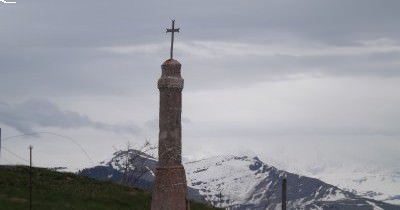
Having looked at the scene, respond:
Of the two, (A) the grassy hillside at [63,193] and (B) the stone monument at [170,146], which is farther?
(A) the grassy hillside at [63,193]

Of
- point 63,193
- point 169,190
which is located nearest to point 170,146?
point 169,190

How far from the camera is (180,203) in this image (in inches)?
1069

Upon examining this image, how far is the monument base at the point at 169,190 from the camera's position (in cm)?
2702

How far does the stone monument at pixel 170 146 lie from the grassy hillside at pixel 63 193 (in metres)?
13.3

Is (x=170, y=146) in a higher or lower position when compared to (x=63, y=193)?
higher

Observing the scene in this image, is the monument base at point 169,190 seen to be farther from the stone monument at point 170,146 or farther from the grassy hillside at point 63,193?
the grassy hillside at point 63,193

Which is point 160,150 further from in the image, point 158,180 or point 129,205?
point 129,205

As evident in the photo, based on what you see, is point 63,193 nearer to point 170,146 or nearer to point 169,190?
point 170,146

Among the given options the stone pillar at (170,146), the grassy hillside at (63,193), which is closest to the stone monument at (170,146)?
the stone pillar at (170,146)

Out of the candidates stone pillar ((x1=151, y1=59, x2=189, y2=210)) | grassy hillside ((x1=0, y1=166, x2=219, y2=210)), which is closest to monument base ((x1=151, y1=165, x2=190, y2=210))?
stone pillar ((x1=151, y1=59, x2=189, y2=210))

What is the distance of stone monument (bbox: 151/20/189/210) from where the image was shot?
27.1m

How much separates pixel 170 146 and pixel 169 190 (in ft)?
5.63

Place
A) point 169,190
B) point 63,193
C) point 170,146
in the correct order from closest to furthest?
point 169,190 → point 170,146 → point 63,193

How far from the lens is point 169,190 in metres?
27.0
